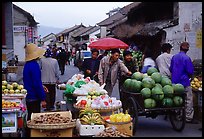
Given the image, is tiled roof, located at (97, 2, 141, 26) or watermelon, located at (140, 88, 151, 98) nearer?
watermelon, located at (140, 88, 151, 98)

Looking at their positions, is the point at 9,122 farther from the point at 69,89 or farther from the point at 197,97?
the point at 197,97

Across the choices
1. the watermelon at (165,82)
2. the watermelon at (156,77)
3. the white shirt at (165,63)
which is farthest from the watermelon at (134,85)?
the white shirt at (165,63)

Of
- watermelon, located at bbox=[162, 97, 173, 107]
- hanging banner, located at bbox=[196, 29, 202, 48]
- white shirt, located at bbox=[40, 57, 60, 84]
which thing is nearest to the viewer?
watermelon, located at bbox=[162, 97, 173, 107]

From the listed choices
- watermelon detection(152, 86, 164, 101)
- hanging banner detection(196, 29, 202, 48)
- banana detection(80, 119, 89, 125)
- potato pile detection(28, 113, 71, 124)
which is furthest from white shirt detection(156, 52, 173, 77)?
potato pile detection(28, 113, 71, 124)

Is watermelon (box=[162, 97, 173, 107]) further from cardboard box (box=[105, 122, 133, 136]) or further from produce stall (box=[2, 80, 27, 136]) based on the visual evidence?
produce stall (box=[2, 80, 27, 136])

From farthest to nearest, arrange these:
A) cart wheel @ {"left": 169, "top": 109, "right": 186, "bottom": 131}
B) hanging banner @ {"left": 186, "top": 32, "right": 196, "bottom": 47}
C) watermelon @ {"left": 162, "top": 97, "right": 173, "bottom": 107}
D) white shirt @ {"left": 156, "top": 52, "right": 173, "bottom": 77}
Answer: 1. hanging banner @ {"left": 186, "top": 32, "right": 196, "bottom": 47}
2. white shirt @ {"left": 156, "top": 52, "right": 173, "bottom": 77}
3. cart wheel @ {"left": 169, "top": 109, "right": 186, "bottom": 131}
4. watermelon @ {"left": 162, "top": 97, "right": 173, "bottom": 107}

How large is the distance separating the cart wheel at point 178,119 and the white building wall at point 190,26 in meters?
4.22

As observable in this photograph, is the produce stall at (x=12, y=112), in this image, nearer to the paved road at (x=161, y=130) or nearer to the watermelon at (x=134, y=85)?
the watermelon at (x=134, y=85)

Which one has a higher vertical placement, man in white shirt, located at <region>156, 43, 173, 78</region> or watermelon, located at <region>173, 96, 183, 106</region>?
man in white shirt, located at <region>156, 43, 173, 78</region>

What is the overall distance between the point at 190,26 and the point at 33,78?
7235mm

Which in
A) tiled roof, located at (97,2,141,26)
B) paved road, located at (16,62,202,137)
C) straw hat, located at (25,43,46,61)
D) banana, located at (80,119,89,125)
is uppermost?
tiled roof, located at (97,2,141,26)

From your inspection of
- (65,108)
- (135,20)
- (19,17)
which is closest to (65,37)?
(19,17)

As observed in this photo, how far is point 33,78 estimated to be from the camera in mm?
7922

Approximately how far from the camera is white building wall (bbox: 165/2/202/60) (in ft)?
42.4
